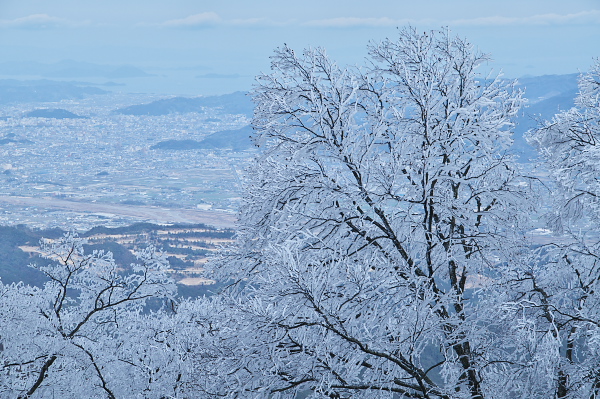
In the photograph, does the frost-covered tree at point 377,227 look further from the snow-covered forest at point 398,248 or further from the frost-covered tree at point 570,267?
the frost-covered tree at point 570,267

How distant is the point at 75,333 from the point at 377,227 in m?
5.82

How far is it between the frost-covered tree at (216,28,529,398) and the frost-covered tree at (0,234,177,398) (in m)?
2.98

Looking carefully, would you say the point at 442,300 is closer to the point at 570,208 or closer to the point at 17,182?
the point at 570,208

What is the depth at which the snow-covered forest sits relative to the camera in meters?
5.55

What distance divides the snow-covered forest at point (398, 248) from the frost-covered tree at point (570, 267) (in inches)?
1.5

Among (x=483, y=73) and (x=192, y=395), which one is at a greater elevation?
(x=483, y=73)

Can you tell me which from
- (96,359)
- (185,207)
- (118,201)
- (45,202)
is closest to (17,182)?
(45,202)

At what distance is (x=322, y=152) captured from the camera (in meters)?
6.89

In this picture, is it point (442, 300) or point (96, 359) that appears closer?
point (442, 300)

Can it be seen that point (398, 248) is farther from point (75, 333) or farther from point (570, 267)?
point (75, 333)

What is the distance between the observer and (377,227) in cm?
667

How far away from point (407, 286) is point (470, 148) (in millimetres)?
2374

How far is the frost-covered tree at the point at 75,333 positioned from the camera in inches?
356

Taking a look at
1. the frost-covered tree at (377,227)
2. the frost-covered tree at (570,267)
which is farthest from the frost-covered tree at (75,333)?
the frost-covered tree at (570,267)
